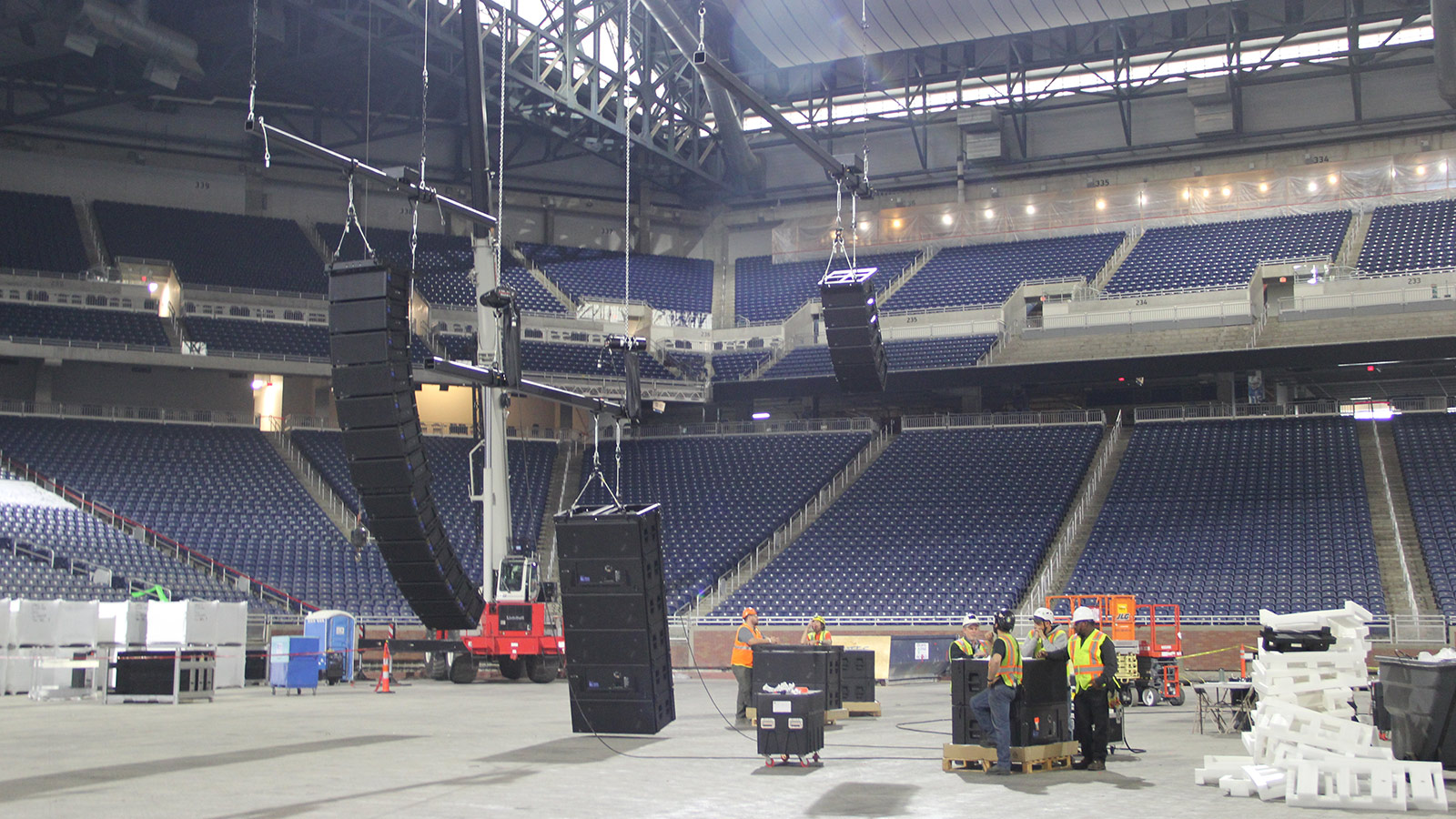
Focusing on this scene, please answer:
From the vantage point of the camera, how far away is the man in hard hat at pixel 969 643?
46.1 ft

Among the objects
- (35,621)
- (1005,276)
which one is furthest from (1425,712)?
(1005,276)

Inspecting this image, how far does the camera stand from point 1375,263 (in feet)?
137

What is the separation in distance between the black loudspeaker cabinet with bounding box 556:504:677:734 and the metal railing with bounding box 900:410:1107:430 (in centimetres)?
3111

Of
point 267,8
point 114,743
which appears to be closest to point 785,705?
point 114,743

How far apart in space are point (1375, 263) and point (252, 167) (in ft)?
130

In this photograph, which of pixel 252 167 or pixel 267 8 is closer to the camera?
pixel 267 8

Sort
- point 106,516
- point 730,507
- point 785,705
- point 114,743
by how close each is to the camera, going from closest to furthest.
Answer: point 785,705, point 114,743, point 106,516, point 730,507

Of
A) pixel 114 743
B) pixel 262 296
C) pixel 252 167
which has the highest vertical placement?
pixel 252 167

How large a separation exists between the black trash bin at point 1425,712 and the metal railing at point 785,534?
24879 mm

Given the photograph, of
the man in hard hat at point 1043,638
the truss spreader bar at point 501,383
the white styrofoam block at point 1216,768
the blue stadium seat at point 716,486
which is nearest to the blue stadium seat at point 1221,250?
the blue stadium seat at point 716,486

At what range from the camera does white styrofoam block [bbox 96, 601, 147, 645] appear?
87.1 feet

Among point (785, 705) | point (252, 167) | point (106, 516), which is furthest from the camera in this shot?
point (252, 167)

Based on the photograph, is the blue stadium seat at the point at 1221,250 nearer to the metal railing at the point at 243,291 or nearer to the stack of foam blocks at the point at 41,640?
the metal railing at the point at 243,291

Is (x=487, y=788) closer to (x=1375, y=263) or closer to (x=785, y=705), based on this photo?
(x=785, y=705)
